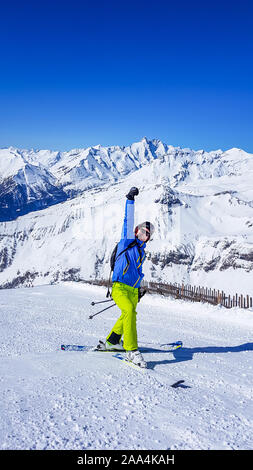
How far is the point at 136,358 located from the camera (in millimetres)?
4328

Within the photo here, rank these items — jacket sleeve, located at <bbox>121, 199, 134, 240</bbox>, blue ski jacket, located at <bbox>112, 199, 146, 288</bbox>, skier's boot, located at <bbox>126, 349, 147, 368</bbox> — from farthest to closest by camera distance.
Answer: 1. jacket sleeve, located at <bbox>121, 199, 134, 240</bbox>
2. blue ski jacket, located at <bbox>112, 199, 146, 288</bbox>
3. skier's boot, located at <bbox>126, 349, 147, 368</bbox>

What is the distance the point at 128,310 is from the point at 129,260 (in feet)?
2.32

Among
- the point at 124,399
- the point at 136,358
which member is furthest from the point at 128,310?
the point at 124,399

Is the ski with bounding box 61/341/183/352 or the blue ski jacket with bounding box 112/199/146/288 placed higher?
the blue ski jacket with bounding box 112/199/146/288

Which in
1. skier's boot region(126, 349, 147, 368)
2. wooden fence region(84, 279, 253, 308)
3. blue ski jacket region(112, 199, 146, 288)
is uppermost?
blue ski jacket region(112, 199, 146, 288)

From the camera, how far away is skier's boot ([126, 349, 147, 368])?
424 centimetres

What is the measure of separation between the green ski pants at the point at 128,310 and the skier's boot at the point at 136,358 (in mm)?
67

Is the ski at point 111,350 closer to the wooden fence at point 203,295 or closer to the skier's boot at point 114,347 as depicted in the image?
the skier's boot at point 114,347

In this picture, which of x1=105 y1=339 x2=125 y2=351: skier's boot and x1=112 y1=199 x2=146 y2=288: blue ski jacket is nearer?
x1=112 y1=199 x2=146 y2=288: blue ski jacket

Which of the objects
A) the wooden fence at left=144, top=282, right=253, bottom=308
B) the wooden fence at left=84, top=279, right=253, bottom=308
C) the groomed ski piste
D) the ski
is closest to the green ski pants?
the groomed ski piste

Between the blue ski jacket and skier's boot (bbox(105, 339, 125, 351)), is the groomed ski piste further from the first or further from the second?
the blue ski jacket

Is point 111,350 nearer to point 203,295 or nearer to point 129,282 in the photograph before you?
point 129,282

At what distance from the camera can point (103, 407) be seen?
306 centimetres

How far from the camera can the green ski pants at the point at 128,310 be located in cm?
447
